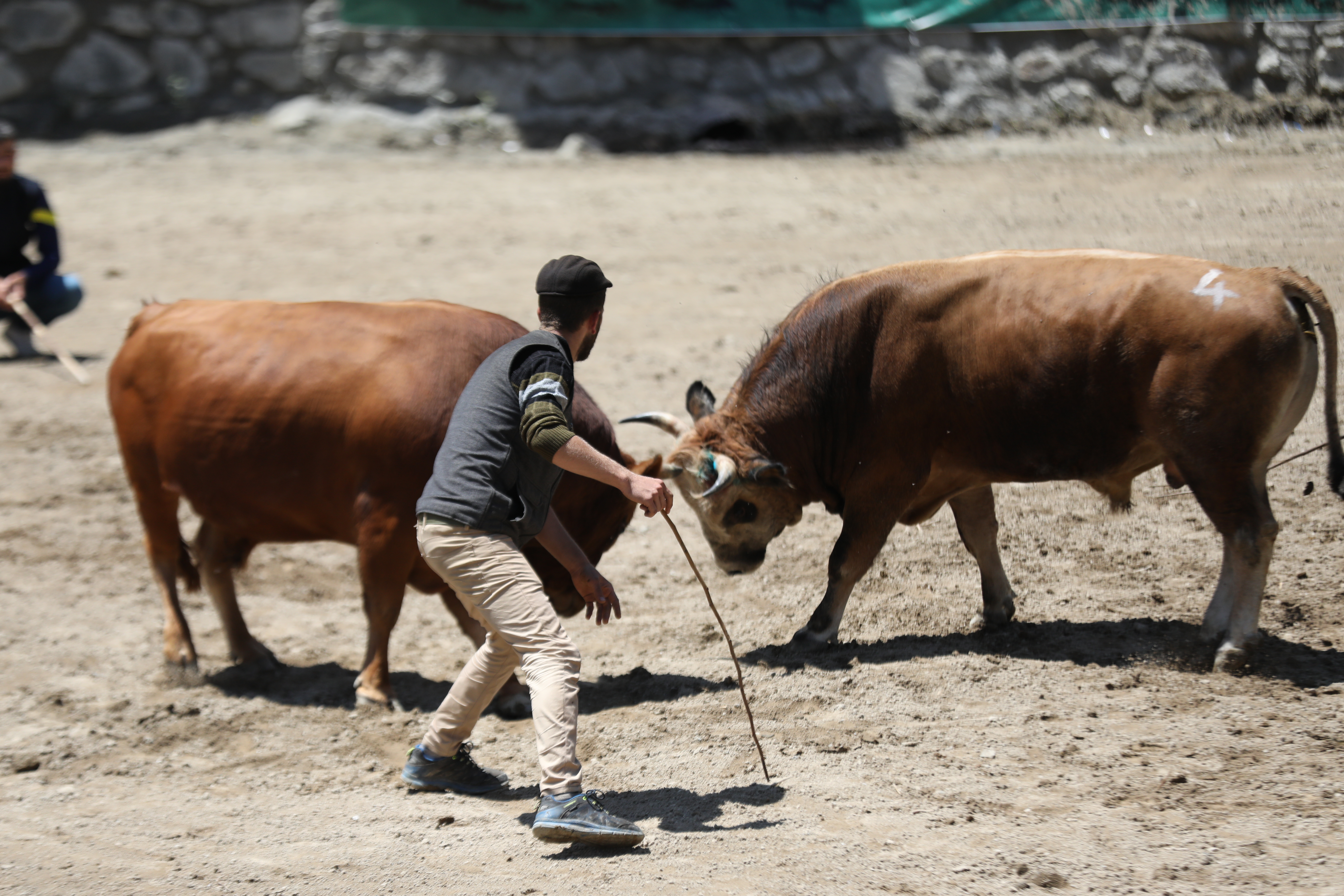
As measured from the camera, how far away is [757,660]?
17.7ft

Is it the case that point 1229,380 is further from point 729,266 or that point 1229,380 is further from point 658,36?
point 658,36

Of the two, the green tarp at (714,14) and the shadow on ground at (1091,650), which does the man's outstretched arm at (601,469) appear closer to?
the shadow on ground at (1091,650)

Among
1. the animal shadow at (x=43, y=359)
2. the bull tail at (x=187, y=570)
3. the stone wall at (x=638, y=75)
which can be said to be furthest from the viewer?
the stone wall at (x=638, y=75)

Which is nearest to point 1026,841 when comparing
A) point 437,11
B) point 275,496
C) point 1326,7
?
point 275,496

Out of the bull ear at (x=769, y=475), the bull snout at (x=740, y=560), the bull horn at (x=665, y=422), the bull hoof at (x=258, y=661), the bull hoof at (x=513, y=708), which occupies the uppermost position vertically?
the bull horn at (x=665, y=422)

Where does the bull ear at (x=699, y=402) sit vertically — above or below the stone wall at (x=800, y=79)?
below

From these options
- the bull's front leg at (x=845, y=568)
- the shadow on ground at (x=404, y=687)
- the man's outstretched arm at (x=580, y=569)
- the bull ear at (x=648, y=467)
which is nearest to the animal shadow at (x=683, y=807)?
the man's outstretched arm at (x=580, y=569)

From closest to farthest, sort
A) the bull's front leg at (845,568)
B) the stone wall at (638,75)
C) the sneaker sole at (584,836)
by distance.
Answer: the sneaker sole at (584,836)
the bull's front leg at (845,568)
the stone wall at (638,75)

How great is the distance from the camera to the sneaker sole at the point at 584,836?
12.0ft

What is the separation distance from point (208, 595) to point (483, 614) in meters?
3.14

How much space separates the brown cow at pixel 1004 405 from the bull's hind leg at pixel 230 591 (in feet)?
6.83

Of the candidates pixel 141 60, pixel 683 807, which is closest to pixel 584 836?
pixel 683 807

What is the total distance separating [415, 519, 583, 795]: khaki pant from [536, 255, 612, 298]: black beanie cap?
78cm

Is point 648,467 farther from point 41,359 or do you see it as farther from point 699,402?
point 41,359
